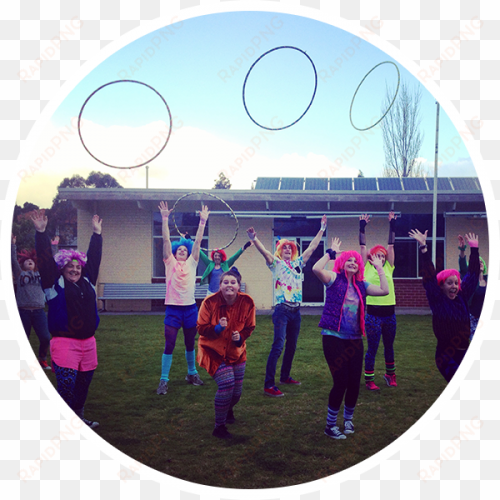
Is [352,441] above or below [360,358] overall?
below

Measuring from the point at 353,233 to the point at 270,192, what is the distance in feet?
9.85

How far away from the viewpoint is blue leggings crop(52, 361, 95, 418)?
4102 mm

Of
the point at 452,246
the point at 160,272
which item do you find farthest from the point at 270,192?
the point at 452,246

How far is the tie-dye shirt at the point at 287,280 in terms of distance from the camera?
18.1 feet

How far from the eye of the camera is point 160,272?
14.8m

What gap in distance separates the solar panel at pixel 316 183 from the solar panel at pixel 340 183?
0.74 ft

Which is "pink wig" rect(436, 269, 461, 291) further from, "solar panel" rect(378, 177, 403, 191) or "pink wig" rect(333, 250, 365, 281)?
"solar panel" rect(378, 177, 403, 191)

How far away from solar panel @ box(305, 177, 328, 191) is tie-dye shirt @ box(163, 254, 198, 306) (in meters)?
9.65

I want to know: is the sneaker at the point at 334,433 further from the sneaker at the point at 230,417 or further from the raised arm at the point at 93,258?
the raised arm at the point at 93,258

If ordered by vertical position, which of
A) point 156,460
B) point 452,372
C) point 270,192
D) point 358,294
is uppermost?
point 270,192

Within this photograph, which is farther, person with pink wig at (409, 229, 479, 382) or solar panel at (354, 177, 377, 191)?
solar panel at (354, 177, 377, 191)

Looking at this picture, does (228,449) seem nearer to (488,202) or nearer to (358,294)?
(358,294)

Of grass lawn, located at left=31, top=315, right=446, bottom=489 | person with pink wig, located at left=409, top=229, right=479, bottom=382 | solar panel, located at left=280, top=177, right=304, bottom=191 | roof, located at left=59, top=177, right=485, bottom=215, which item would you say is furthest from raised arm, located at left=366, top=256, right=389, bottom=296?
solar panel, located at left=280, top=177, right=304, bottom=191

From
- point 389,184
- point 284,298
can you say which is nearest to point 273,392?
point 284,298
